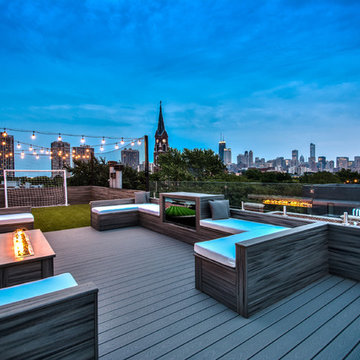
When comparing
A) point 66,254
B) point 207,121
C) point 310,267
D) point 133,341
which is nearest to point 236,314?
point 133,341

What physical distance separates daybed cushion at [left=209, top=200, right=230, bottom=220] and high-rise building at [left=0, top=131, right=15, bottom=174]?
30.8 feet

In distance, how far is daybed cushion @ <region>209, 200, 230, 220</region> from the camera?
3.92 meters

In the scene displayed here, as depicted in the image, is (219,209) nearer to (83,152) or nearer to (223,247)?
(223,247)

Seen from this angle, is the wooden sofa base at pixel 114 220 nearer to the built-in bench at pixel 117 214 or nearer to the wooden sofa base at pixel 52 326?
the built-in bench at pixel 117 214

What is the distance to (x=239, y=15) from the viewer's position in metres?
12.8

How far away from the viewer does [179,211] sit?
4613 millimetres

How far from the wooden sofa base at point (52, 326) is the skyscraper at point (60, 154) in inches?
448

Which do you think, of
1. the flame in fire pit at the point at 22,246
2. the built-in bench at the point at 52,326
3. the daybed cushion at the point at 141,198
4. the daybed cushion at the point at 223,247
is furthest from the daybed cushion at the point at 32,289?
the daybed cushion at the point at 141,198

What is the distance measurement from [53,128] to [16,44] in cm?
1599

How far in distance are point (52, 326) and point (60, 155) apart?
39.9 feet

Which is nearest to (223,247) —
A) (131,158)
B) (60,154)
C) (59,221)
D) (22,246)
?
(22,246)

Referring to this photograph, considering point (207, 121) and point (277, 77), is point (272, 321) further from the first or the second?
point (207, 121)

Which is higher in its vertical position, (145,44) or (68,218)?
(145,44)

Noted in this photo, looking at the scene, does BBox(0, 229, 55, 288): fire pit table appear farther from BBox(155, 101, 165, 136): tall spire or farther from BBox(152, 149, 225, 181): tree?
BBox(155, 101, 165, 136): tall spire
